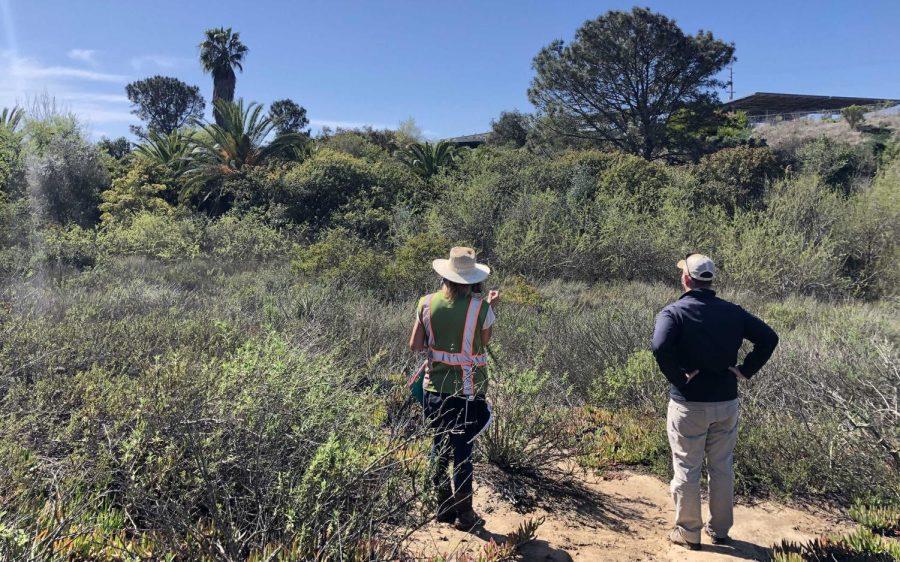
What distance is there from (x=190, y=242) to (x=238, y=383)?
1287 centimetres

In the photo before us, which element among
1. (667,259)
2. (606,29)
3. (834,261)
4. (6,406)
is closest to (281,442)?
A: (6,406)

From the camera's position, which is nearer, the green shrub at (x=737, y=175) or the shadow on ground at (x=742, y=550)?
the shadow on ground at (x=742, y=550)

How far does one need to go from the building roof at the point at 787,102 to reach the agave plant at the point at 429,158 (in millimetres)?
26032

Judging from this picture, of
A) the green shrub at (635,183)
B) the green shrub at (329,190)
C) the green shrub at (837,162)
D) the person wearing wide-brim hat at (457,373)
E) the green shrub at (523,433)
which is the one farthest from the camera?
the green shrub at (837,162)

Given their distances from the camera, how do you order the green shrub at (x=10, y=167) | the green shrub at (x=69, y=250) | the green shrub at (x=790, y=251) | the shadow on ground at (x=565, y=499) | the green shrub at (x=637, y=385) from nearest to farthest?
1. the shadow on ground at (x=565, y=499)
2. the green shrub at (x=637, y=385)
3. the green shrub at (x=69, y=250)
4. the green shrub at (x=790, y=251)
5. the green shrub at (x=10, y=167)

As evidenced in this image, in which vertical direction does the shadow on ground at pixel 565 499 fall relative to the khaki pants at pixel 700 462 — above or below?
below

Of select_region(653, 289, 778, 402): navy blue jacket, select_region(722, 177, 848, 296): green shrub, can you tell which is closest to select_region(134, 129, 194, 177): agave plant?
select_region(722, 177, 848, 296): green shrub

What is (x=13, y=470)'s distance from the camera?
2666 millimetres

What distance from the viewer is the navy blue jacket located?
3.28m

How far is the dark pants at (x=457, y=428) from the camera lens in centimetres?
330

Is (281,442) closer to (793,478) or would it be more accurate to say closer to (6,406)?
(6,406)

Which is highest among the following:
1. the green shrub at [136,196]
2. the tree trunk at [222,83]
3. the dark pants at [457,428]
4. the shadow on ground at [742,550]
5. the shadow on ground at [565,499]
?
the tree trunk at [222,83]

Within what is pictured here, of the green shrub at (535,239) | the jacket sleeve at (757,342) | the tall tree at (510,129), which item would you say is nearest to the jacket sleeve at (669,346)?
the jacket sleeve at (757,342)

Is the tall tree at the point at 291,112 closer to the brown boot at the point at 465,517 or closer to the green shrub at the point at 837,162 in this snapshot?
the green shrub at the point at 837,162
